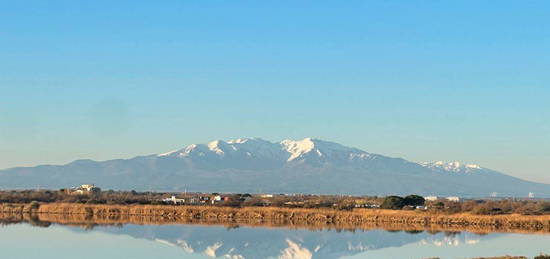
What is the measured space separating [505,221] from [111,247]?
35.9m

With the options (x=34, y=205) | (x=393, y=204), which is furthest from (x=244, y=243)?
(x=34, y=205)

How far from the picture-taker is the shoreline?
72125 mm

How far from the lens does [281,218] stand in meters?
82.8

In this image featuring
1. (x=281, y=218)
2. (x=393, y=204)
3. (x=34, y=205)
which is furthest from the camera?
(x=34, y=205)

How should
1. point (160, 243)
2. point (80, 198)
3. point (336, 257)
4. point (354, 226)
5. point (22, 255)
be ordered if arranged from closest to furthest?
point (22, 255), point (336, 257), point (160, 243), point (354, 226), point (80, 198)

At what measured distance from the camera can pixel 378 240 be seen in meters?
60.7

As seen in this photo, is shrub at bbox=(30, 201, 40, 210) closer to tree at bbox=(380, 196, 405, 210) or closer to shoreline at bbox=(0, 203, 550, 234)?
shoreline at bbox=(0, 203, 550, 234)

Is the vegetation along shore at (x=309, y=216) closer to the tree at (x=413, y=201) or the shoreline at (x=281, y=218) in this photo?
the shoreline at (x=281, y=218)

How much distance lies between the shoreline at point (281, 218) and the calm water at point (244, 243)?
5.89 meters

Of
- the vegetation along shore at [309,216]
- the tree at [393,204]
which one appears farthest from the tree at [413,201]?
the tree at [393,204]

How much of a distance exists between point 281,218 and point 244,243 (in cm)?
2471

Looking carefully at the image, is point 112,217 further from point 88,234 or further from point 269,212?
point 88,234

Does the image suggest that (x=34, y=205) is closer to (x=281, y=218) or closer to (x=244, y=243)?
(x=281, y=218)

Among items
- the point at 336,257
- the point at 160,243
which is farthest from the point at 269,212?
the point at 336,257
